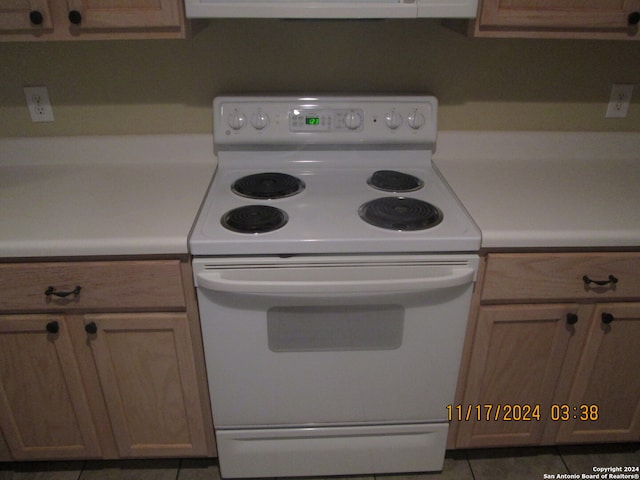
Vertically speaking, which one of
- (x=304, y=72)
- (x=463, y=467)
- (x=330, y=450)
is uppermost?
(x=304, y=72)

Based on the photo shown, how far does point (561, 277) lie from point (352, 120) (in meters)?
0.76

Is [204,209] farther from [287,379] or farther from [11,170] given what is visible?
[11,170]

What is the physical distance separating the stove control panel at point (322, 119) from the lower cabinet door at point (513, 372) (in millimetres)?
636

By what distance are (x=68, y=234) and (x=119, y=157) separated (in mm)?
520

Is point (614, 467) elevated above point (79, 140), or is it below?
below

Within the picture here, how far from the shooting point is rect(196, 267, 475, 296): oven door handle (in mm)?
1146

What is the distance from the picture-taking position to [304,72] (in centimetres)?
155

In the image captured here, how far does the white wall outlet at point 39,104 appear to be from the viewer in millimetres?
1528

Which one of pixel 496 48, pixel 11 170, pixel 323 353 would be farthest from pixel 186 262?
pixel 496 48

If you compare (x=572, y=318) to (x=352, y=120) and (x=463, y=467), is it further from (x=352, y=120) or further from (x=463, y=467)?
(x=352, y=120)

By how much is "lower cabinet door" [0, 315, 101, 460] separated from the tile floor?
15cm

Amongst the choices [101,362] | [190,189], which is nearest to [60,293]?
[101,362]

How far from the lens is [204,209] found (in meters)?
1.30

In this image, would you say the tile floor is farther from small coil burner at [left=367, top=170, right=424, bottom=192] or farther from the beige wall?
the beige wall
